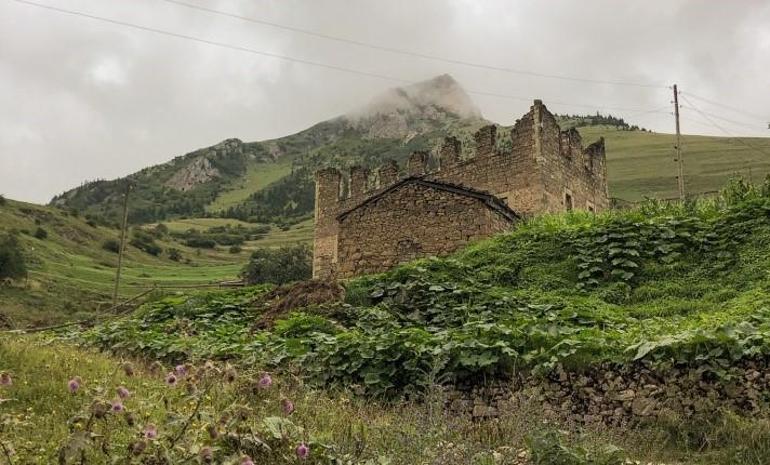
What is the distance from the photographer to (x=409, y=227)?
55.6 ft

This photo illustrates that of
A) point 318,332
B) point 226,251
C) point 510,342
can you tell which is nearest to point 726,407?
point 510,342

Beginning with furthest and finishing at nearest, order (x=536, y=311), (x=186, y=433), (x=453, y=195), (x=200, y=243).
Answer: (x=200, y=243) → (x=453, y=195) → (x=536, y=311) → (x=186, y=433)

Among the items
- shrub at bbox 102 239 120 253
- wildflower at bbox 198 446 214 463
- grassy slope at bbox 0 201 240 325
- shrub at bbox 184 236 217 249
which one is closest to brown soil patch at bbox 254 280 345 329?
wildflower at bbox 198 446 214 463

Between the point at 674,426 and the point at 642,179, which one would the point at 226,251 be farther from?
the point at 674,426

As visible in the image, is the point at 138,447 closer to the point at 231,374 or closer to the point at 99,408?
the point at 99,408

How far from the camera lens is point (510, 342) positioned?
834 centimetres

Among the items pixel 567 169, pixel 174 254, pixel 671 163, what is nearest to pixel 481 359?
pixel 567 169

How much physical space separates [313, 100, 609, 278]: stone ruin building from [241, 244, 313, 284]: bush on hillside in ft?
63.5

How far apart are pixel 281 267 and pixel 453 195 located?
126 feet

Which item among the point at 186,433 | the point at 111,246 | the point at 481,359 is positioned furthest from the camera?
the point at 111,246

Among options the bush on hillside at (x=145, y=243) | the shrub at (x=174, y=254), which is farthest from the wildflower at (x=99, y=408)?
the shrub at (x=174, y=254)

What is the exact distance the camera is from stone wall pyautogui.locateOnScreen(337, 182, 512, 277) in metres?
16.4

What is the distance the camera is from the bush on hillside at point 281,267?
52.8 meters

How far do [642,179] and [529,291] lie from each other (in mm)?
73446
